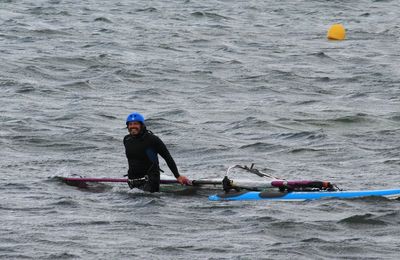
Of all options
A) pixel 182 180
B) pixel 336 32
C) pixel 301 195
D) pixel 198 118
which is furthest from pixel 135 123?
pixel 336 32

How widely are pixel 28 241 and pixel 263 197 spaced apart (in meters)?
3.73

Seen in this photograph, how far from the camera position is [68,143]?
21.0m

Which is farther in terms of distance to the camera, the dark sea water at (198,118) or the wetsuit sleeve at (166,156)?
the wetsuit sleeve at (166,156)

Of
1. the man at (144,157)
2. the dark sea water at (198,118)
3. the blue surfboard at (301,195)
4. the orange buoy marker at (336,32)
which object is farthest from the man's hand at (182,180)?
the orange buoy marker at (336,32)

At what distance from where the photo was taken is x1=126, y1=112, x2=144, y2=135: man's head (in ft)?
52.7

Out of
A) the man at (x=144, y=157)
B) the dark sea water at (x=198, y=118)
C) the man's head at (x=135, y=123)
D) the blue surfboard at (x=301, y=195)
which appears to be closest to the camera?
the dark sea water at (x=198, y=118)

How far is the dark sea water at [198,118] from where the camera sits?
14.0 m

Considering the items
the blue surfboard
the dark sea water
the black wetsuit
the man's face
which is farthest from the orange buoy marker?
the blue surfboard

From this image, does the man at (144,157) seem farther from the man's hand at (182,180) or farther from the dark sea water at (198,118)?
the dark sea water at (198,118)

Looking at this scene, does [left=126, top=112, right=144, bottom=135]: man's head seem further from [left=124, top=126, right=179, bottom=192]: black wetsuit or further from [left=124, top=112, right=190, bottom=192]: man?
[left=124, top=126, right=179, bottom=192]: black wetsuit

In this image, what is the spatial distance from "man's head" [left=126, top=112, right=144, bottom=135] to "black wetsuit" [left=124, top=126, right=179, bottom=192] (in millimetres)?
105

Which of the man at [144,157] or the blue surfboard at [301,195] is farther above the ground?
the man at [144,157]

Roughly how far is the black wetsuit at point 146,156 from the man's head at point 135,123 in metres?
0.10

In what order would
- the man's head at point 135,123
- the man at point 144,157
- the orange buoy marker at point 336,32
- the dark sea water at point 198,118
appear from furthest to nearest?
1. the orange buoy marker at point 336,32
2. the man at point 144,157
3. the man's head at point 135,123
4. the dark sea water at point 198,118
